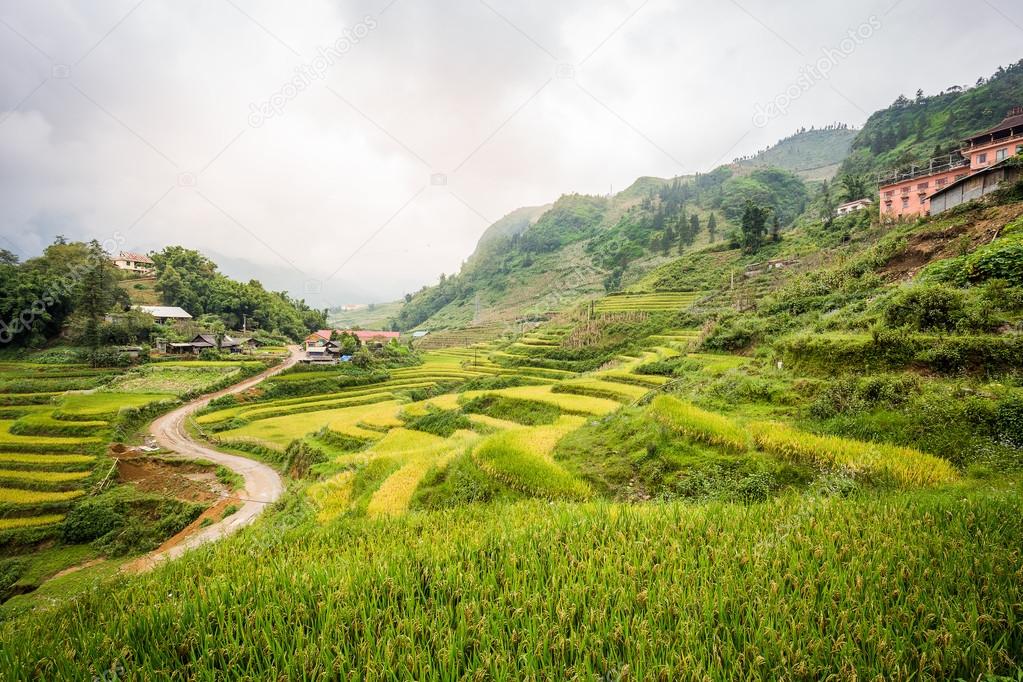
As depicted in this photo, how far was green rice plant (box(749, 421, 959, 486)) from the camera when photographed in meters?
5.69

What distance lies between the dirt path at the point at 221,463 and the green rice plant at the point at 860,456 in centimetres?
1650

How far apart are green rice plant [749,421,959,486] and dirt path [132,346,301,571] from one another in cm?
1650

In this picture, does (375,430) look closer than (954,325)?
No

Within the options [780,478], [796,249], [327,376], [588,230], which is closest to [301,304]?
[327,376]

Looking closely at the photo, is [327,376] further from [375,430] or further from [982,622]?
[982,622]

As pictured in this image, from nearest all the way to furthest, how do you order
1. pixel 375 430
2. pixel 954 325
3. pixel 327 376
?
pixel 954 325, pixel 375 430, pixel 327 376

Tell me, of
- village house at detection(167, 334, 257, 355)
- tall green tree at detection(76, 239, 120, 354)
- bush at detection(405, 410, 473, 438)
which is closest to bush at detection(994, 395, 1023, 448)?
bush at detection(405, 410, 473, 438)

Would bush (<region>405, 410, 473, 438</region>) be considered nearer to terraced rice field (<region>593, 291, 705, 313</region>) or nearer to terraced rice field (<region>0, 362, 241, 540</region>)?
terraced rice field (<region>0, 362, 241, 540</region>)

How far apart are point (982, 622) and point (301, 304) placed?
107 meters

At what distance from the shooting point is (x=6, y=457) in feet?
82.0

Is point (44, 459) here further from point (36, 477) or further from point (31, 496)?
point (31, 496)

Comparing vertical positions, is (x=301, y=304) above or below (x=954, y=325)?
above

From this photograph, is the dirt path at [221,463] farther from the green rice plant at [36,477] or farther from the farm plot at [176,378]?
the green rice plant at [36,477]

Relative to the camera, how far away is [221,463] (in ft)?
96.0
